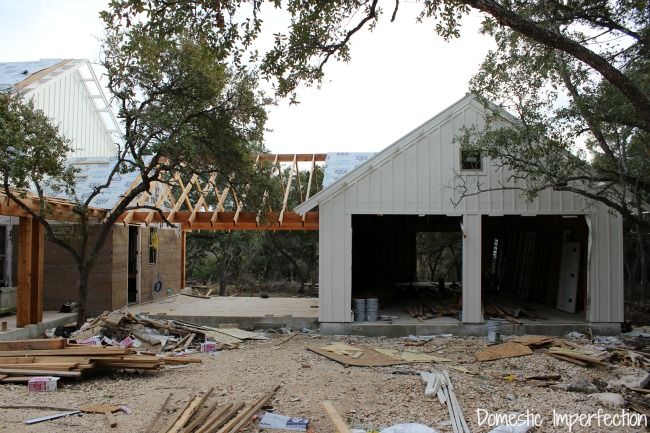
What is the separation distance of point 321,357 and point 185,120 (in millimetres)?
6190

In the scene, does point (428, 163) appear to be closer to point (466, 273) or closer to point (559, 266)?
point (466, 273)

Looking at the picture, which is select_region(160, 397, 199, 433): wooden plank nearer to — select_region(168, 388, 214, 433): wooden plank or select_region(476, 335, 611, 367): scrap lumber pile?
select_region(168, 388, 214, 433): wooden plank

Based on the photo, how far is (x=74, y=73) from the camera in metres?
20.8

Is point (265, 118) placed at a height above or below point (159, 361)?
above

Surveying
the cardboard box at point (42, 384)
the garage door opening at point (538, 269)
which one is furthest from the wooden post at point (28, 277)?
the garage door opening at point (538, 269)

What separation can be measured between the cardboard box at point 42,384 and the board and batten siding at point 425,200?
631 centimetres

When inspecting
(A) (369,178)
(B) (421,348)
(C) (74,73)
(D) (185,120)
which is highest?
(C) (74,73)

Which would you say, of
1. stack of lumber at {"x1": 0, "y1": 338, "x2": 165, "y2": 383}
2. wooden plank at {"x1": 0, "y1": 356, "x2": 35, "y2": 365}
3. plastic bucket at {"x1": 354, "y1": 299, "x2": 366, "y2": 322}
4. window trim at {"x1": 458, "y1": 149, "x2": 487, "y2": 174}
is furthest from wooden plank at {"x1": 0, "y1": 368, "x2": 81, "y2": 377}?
window trim at {"x1": 458, "y1": 149, "x2": 487, "y2": 174}

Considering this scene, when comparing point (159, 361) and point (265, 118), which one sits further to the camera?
point (265, 118)

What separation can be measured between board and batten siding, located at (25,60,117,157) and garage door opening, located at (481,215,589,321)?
52.3 ft

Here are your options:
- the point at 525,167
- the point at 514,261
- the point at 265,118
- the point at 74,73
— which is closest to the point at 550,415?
the point at 525,167

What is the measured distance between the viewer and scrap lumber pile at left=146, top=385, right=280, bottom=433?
5504 millimetres

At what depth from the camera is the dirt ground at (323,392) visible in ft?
19.8

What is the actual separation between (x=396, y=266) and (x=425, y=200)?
29.8 feet
